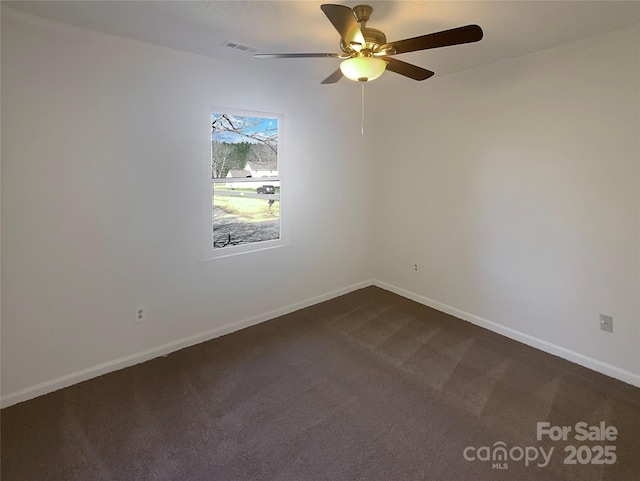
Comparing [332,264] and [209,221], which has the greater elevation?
[209,221]

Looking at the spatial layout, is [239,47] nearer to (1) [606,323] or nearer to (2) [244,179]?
(2) [244,179]

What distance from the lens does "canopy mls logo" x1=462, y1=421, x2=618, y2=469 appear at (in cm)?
180

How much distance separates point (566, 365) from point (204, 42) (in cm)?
377

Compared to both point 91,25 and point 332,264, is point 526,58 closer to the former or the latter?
point 332,264

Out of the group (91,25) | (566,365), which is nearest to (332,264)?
(566,365)

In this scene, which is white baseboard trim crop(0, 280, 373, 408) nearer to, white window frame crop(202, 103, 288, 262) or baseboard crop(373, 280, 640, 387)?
white window frame crop(202, 103, 288, 262)

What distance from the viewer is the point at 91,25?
2172 millimetres

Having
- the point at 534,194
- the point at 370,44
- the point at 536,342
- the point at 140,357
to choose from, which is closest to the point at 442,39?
the point at 370,44

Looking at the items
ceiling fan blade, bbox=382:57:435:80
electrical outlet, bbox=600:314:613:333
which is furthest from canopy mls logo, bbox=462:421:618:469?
ceiling fan blade, bbox=382:57:435:80

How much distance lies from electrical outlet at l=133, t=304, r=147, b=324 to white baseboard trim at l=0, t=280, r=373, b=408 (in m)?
0.27

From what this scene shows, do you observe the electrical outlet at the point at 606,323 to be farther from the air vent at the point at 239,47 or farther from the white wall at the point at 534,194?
the air vent at the point at 239,47

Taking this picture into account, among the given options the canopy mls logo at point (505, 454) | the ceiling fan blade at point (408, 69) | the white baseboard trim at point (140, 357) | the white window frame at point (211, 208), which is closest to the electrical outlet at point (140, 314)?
the white baseboard trim at point (140, 357)

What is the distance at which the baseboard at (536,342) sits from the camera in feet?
8.13

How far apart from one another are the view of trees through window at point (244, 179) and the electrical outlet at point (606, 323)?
2881 mm
